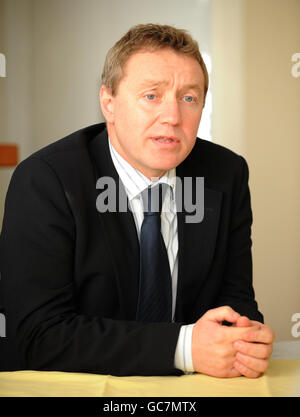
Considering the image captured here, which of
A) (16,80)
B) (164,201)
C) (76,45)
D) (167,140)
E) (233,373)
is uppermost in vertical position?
(76,45)

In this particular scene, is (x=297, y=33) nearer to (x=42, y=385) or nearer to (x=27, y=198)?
(x=27, y=198)

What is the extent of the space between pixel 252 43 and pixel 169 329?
9.18 ft

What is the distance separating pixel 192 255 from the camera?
1392mm

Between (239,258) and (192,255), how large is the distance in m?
0.18

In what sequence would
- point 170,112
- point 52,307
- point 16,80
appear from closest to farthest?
point 52,307 → point 170,112 → point 16,80

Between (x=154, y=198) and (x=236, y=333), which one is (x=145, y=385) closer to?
(x=236, y=333)

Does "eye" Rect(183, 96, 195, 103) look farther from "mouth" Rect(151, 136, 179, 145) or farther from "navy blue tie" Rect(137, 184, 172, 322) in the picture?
"navy blue tie" Rect(137, 184, 172, 322)

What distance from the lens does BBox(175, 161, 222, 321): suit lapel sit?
138 cm

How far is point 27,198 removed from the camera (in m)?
1.24

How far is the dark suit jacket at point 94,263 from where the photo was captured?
106 cm

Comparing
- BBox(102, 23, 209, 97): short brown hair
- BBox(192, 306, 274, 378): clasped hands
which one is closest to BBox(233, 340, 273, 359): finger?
BBox(192, 306, 274, 378): clasped hands

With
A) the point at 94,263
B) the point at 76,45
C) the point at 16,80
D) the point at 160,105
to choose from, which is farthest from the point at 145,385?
the point at 76,45

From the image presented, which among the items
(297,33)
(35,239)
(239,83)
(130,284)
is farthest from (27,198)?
(297,33)

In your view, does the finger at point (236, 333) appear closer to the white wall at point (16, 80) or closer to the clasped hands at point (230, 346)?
the clasped hands at point (230, 346)
